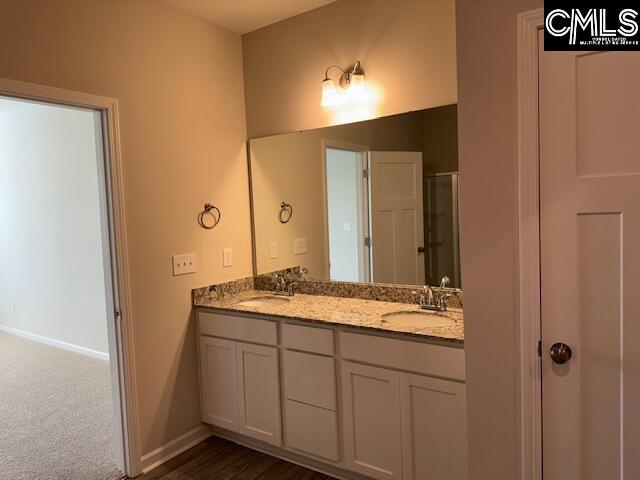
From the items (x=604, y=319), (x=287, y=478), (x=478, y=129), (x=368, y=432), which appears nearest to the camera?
(x=604, y=319)

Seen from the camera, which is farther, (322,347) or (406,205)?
(406,205)

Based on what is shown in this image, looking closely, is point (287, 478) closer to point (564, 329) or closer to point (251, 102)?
point (564, 329)

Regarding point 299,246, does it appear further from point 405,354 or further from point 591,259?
point 591,259

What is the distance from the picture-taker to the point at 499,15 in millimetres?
1450

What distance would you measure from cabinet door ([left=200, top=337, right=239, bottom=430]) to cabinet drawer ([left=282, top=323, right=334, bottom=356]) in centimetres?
41

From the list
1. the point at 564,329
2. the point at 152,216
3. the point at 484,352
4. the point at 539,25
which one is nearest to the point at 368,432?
the point at 484,352

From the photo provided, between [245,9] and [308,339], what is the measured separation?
6.35 feet

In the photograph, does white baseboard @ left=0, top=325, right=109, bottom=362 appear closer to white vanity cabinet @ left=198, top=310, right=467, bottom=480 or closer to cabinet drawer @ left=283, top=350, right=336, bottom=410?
white vanity cabinet @ left=198, top=310, right=467, bottom=480

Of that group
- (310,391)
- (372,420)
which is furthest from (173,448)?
(372,420)

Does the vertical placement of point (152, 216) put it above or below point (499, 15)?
below

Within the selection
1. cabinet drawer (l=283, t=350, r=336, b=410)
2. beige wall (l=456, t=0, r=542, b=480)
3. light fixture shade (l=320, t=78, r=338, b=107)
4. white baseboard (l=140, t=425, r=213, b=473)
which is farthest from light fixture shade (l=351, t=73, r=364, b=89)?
white baseboard (l=140, t=425, r=213, b=473)

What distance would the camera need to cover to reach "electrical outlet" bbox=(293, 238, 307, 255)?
305 cm

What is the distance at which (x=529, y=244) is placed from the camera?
1.45 metres

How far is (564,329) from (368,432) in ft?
3.71
